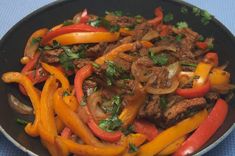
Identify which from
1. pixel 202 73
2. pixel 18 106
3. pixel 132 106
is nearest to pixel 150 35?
pixel 202 73

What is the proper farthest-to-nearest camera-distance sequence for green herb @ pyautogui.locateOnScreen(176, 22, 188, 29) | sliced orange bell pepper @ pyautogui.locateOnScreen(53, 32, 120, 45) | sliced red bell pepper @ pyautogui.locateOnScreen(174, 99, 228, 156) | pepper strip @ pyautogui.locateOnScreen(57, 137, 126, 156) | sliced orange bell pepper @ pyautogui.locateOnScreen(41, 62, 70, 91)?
green herb @ pyautogui.locateOnScreen(176, 22, 188, 29), sliced orange bell pepper @ pyautogui.locateOnScreen(53, 32, 120, 45), sliced orange bell pepper @ pyautogui.locateOnScreen(41, 62, 70, 91), sliced red bell pepper @ pyautogui.locateOnScreen(174, 99, 228, 156), pepper strip @ pyautogui.locateOnScreen(57, 137, 126, 156)

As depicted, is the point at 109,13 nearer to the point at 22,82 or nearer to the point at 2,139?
the point at 22,82

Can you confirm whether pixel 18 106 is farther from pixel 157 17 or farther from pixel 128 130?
pixel 157 17

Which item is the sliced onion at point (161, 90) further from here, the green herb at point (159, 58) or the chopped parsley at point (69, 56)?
the chopped parsley at point (69, 56)

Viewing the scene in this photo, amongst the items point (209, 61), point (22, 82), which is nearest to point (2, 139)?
point (22, 82)

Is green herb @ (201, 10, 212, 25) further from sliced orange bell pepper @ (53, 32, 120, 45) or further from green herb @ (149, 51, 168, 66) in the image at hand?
sliced orange bell pepper @ (53, 32, 120, 45)

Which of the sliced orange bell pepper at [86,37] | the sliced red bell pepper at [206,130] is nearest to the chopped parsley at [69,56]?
the sliced orange bell pepper at [86,37]

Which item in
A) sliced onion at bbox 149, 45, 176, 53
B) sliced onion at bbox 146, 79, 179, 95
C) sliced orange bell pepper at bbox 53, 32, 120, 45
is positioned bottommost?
sliced onion at bbox 146, 79, 179, 95


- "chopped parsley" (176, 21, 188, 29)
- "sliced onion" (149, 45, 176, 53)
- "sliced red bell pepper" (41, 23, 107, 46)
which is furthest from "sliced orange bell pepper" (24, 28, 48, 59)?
"chopped parsley" (176, 21, 188, 29)
